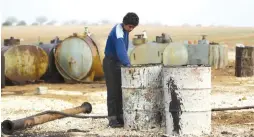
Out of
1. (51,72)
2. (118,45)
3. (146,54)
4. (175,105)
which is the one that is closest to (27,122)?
(118,45)

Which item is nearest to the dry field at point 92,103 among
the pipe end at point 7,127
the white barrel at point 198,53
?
the pipe end at point 7,127

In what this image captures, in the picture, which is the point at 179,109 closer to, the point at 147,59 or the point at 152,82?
the point at 152,82

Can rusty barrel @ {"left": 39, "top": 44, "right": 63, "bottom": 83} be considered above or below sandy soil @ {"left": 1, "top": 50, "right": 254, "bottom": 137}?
above

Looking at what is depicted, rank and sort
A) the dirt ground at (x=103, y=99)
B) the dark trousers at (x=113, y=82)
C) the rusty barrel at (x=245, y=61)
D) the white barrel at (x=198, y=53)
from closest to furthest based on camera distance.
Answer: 1. the dirt ground at (x=103, y=99)
2. the dark trousers at (x=113, y=82)
3. the rusty barrel at (x=245, y=61)
4. the white barrel at (x=198, y=53)

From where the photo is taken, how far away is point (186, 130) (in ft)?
24.1

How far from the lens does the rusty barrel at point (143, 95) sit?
7.79 m

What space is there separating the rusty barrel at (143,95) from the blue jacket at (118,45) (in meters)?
0.19

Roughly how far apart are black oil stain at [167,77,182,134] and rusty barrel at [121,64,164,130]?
48cm

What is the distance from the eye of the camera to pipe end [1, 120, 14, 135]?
7.87m

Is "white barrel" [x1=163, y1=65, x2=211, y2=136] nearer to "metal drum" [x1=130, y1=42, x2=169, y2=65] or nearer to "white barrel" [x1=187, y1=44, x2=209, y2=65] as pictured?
"metal drum" [x1=130, y1=42, x2=169, y2=65]

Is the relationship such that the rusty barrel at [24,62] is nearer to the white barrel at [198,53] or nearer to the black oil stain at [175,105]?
the white barrel at [198,53]

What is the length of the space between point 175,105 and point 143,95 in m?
0.67

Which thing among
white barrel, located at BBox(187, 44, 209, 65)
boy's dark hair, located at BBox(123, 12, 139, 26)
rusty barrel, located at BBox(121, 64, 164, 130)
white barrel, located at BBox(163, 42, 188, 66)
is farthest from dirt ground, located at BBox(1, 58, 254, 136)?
boy's dark hair, located at BBox(123, 12, 139, 26)

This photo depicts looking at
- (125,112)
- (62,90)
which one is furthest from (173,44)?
(125,112)
